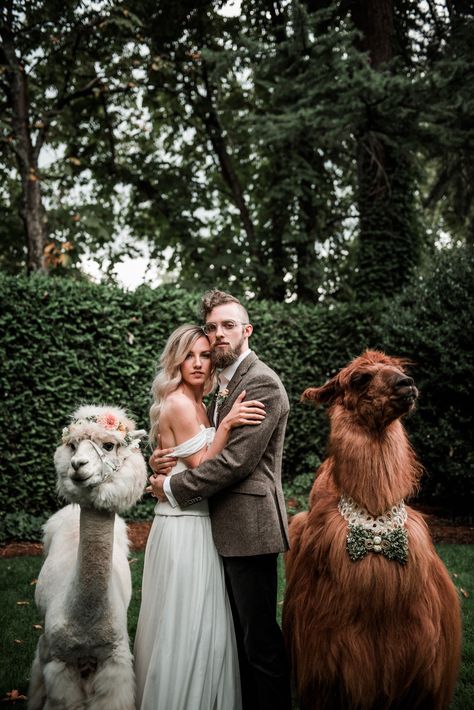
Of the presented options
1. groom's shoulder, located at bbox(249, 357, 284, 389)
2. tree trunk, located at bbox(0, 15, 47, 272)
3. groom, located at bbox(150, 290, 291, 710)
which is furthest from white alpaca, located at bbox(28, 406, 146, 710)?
tree trunk, located at bbox(0, 15, 47, 272)

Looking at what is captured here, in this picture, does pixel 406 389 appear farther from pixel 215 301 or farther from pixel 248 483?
pixel 215 301

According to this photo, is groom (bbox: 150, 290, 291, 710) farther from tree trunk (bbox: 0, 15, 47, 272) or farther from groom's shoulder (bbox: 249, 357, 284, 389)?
tree trunk (bbox: 0, 15, 47, 272)

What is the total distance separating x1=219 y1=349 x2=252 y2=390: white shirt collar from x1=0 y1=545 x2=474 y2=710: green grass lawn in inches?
97.0

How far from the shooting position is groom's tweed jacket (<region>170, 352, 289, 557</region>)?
10.1 feet

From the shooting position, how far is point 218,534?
3.18 metres

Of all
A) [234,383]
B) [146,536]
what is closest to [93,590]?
[234,383]

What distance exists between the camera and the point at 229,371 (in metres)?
3.46

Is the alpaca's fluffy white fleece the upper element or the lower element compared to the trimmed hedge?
lower

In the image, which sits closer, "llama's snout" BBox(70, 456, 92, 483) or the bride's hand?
"llama's snout" BBox(70, 456, 92, 483)

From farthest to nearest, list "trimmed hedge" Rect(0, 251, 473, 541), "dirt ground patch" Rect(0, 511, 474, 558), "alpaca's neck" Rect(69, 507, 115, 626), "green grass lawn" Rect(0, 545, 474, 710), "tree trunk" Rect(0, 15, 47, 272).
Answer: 1. "tree trunk" Rect(0, 15, 47, 272)
2. "trimmed hedge" Rect(0, 251, 473, 541)
3. "dirt ground patch" Rect(0, 511, 474, 558)
4. "green grass lawn" Rect(0, 545, 474, 710)
5. "alpaca's neck" Rect(69, 507, 115, 626)

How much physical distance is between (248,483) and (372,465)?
0.67 metres

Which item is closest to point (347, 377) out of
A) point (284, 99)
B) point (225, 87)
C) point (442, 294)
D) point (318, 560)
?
point (318, 560)

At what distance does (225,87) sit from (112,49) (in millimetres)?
3448

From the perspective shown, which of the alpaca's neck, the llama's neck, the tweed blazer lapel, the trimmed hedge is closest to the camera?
the llama's neck
